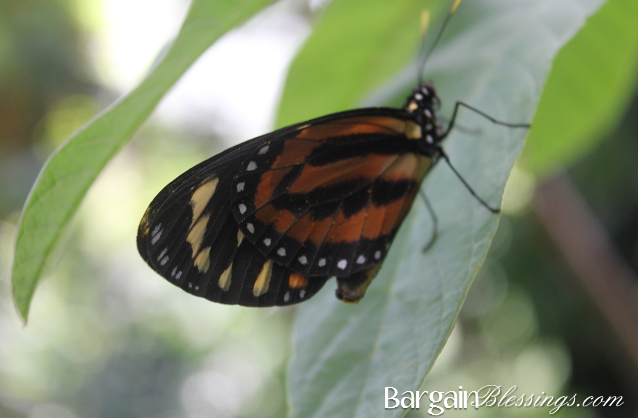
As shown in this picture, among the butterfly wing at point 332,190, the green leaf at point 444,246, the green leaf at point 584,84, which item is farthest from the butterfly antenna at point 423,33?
the green leaf at point 584,84

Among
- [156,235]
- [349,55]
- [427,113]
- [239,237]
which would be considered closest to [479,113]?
[427,113]

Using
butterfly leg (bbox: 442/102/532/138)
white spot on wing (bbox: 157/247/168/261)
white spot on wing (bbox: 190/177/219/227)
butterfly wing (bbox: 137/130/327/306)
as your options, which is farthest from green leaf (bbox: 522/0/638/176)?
white spot on wing (bbox: 157/247/168/261)

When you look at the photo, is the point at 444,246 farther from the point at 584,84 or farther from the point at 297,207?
the point at 584,84

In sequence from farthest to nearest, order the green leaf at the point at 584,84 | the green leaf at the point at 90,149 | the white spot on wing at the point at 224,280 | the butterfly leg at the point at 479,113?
the green leaf at the point at 584,84, the white spot on wing at the point at 224,280, the butterfly leg at the point at 479,113, the green leaf at the point at 90,149

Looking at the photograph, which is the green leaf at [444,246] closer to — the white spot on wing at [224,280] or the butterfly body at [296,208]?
the butterfly body at [296,208]

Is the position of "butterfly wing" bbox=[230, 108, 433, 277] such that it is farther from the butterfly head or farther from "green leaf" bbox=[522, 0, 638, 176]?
"green leaf" bbox=[522, 0, 638, 176]

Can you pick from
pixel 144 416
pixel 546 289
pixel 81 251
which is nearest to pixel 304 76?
pixel 546 289
